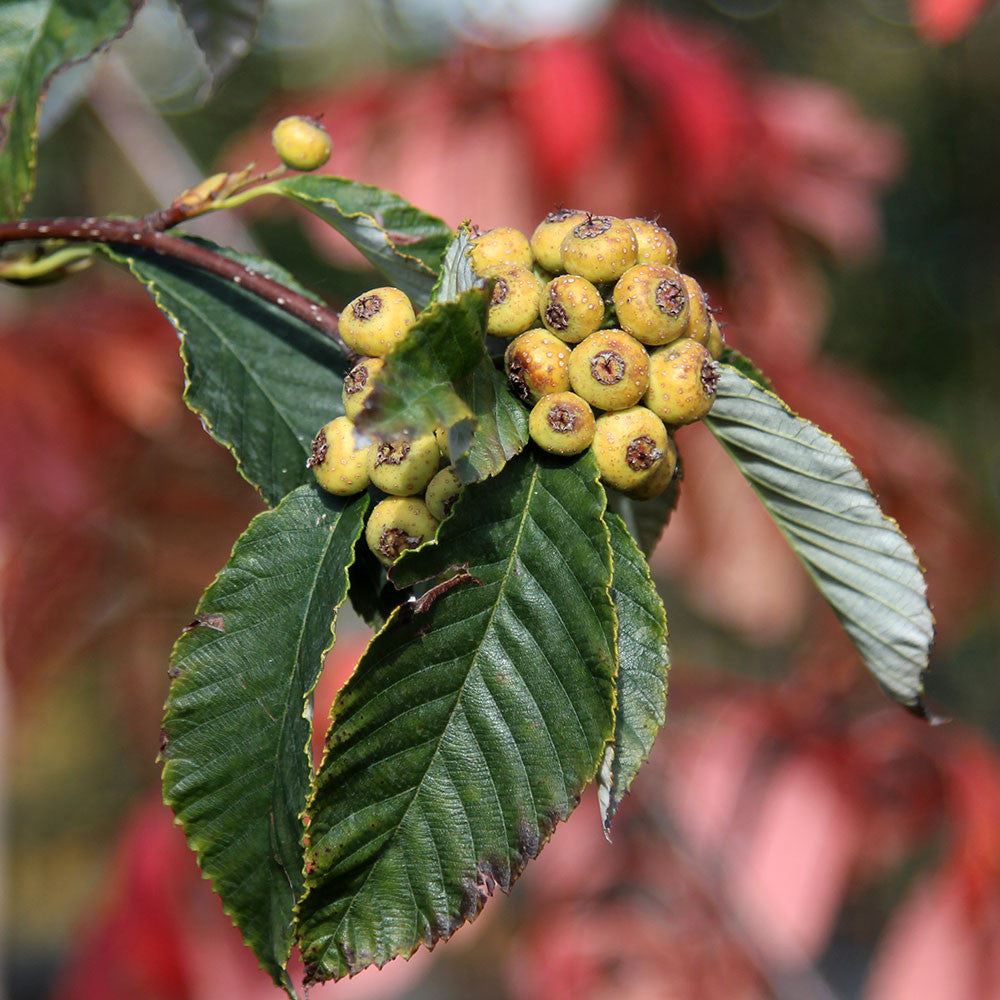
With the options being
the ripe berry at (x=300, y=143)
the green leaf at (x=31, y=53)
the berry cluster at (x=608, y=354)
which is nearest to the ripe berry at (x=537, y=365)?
the berry cluster at (x=608, y=354)

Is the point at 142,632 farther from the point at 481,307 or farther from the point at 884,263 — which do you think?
the point at 884,263

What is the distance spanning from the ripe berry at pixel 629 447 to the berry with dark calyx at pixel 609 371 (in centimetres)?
1

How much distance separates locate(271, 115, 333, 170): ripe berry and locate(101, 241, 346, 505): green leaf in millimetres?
86

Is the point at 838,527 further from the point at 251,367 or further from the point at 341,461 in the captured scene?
the point at 251,367

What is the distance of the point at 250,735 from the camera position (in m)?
0.60

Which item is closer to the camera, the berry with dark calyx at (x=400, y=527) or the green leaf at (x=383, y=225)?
the berry with dark calyx at (x=400, y=527)

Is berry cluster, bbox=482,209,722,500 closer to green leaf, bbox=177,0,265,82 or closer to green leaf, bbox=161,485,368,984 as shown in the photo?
green leaf, bbox=161,485,368,984

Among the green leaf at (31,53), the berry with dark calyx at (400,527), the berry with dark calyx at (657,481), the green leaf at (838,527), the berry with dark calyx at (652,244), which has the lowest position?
the green leaf at (838,527)

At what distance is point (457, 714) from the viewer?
608mm

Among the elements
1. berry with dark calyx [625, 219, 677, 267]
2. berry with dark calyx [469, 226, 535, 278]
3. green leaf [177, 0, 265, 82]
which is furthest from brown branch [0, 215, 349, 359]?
green leaf [177, 0, 265, 82]

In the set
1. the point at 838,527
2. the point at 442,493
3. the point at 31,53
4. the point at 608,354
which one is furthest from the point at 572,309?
the point at 31,53

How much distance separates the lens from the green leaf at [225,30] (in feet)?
3.22

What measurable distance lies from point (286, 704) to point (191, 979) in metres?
1.84

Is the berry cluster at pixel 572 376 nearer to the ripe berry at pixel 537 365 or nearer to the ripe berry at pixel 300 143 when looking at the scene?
the ripe berry at pixel 537 365
